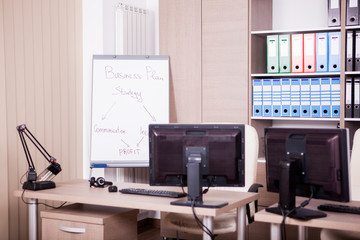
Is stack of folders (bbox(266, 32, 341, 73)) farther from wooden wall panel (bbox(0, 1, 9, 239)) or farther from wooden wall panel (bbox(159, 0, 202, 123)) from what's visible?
wooden wall panel (bbox(0, 1, 9, 239))

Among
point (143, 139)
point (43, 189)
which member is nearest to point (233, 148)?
point (43, 189)

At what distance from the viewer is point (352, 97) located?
367 cm

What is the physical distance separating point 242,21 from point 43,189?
2.14m

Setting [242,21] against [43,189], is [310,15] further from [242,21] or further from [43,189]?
[43,189]

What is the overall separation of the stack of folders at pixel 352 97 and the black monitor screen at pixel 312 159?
1.52 m

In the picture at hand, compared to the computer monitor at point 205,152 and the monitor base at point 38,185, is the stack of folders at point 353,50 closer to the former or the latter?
the computer monitor at point 205,152

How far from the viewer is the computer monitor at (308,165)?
2.15m

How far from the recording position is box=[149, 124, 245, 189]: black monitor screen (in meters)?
2.47

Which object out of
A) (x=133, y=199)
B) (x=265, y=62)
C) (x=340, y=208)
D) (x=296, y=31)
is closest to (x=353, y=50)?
(x=296, y=31)

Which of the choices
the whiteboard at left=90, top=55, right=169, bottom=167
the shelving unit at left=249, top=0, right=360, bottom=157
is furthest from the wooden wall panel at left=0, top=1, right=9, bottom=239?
the shelving unit at left=249, top=0, right=360, bottom=157

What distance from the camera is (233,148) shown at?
2.47m

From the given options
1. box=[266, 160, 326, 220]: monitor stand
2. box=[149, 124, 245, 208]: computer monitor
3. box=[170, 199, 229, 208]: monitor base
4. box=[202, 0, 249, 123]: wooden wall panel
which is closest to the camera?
box=[266, 160, 326, 220]: monitor stand

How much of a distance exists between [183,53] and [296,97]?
109 centimetres

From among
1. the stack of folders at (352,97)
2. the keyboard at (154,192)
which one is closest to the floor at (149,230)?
the keyboard at (154,192)
